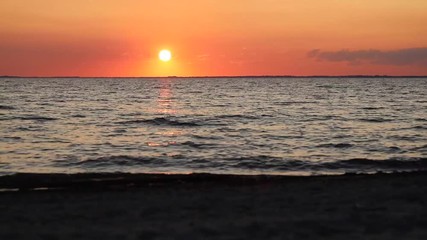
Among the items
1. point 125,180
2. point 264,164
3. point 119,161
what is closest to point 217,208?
point 125,180

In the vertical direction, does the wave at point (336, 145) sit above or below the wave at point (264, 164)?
below

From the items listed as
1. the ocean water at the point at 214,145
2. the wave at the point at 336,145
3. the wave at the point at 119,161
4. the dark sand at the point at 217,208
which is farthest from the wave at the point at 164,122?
the dark sand at the point at 217,208

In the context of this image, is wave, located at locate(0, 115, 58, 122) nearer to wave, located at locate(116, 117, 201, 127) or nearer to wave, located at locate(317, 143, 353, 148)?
wave, located at locate(116, 117, 201, 127)

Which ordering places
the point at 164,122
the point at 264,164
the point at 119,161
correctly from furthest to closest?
the point at 164,122 → the point at 119,161 → the point at 264,164

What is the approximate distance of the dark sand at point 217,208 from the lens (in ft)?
30.3

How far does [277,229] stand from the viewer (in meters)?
9.27

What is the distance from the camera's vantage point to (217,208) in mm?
11086

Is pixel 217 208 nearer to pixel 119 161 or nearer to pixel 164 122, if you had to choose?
pixel 119 161

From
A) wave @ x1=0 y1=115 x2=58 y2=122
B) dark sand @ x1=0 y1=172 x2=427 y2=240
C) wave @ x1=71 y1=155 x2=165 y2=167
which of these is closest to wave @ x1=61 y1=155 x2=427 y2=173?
wave @ x1=71 y1=155 x2=165 y2=167

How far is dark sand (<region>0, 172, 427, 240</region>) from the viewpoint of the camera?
9.23 meters

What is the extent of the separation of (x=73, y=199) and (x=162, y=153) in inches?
437

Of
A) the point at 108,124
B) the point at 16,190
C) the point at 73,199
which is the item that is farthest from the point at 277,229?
the point at 108,124

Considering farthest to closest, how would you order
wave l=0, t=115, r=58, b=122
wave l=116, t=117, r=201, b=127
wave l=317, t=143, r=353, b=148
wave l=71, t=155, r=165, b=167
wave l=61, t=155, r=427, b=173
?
wave l=0, t=115, r=58, b=122 → wave l=116, t=117, r=201, b=127 → wave l=317, t=143, r=353, b=148 → wave l=71, t=155, r=165, b=167 → wave l=61, t=155, r=427, b=173

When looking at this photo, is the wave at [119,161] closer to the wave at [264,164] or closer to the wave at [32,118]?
the wave at [264,164]
